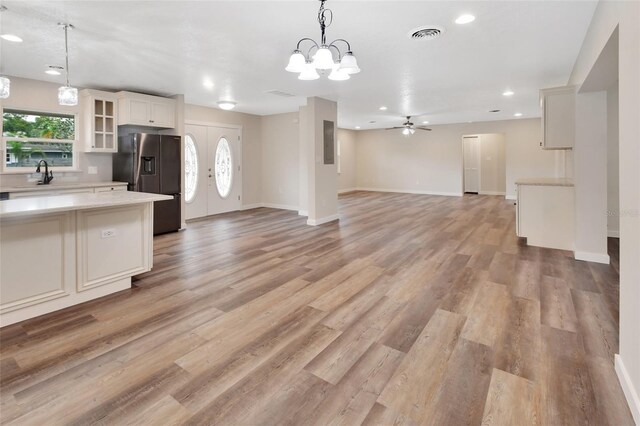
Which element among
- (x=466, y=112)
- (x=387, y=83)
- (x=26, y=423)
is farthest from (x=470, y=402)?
(x=466, y=112)

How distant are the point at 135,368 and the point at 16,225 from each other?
1.60m

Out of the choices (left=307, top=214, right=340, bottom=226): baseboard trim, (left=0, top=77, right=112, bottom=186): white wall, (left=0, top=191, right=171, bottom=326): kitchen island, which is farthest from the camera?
(left=307, top=214, right=340, bottom=226): baseboard trim

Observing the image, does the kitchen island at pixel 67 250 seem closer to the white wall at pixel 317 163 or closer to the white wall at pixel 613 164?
the white wall at pixel 317 163

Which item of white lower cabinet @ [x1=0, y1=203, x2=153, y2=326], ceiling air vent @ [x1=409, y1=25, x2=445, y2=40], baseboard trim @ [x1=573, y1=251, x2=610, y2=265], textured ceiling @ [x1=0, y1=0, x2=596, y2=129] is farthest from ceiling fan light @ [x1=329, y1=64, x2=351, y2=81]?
baseboard trim @ [x1=573, y1=251, x2=610, y2=265]

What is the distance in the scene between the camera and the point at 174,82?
17.4 ft

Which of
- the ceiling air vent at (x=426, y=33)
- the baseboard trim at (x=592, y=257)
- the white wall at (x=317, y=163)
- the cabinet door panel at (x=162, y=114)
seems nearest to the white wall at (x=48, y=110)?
the cabinet door panel at (x=162, y=114)

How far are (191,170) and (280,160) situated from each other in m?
2.28

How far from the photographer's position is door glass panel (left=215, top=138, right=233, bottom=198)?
26.2ft

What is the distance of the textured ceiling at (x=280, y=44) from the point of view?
2869 millimetres

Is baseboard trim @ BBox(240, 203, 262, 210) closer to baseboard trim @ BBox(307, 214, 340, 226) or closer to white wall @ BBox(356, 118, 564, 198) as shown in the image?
baseboard trim @ BBox(307, 214, 340, 226)

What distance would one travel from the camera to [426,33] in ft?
11.0

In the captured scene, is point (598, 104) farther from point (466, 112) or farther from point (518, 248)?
point (466, 112)

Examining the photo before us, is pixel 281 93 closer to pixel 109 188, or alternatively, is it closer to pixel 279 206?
pixel 109 188

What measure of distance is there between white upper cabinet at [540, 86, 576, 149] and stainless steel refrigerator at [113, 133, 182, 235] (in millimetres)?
5820
